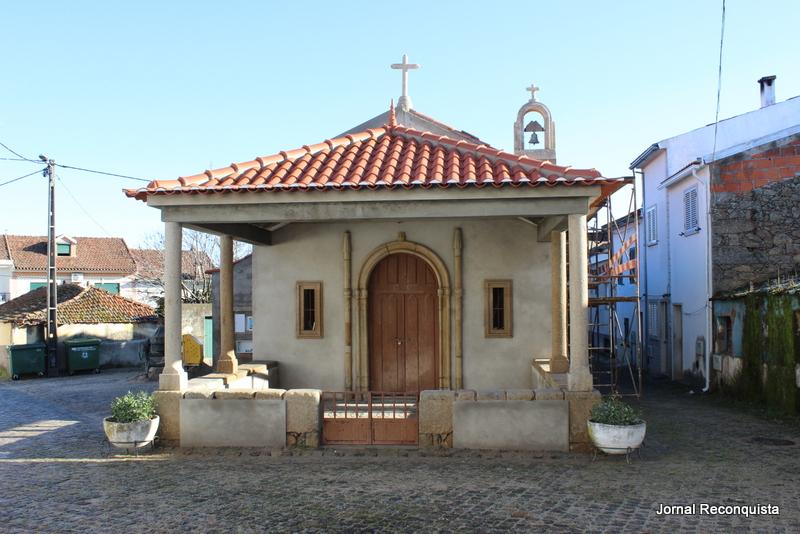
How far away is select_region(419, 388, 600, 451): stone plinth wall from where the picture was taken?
8.12 metres

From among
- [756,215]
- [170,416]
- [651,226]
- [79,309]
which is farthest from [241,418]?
[79,309]

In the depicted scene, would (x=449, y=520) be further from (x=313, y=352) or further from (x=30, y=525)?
(x=313, y=352)

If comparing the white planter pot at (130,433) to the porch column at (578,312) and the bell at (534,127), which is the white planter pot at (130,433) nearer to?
the porch column at (578,312)

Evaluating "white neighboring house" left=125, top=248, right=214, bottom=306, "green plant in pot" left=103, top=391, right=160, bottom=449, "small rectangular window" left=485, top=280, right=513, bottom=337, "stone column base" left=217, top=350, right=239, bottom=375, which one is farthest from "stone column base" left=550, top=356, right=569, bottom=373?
"white neighboring house" left=125, top=248, right=214, bottom=306

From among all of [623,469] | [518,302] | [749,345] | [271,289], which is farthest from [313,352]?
[749,345]

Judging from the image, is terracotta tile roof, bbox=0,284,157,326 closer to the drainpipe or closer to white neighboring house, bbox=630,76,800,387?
white neighboring house, bbox=630,76,800,387

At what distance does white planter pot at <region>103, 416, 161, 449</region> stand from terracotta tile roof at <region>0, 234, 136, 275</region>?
36.2 meters

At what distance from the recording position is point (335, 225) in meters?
11.7

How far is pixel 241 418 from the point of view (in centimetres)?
849

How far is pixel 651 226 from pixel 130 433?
15580 millimetres

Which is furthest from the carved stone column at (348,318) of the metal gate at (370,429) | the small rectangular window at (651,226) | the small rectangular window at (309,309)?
the small rectangular window at (651,226)

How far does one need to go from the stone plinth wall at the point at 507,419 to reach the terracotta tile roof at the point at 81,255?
38225 mm

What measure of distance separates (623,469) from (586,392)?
41.9 inches

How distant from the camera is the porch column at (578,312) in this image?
27.0 feet
